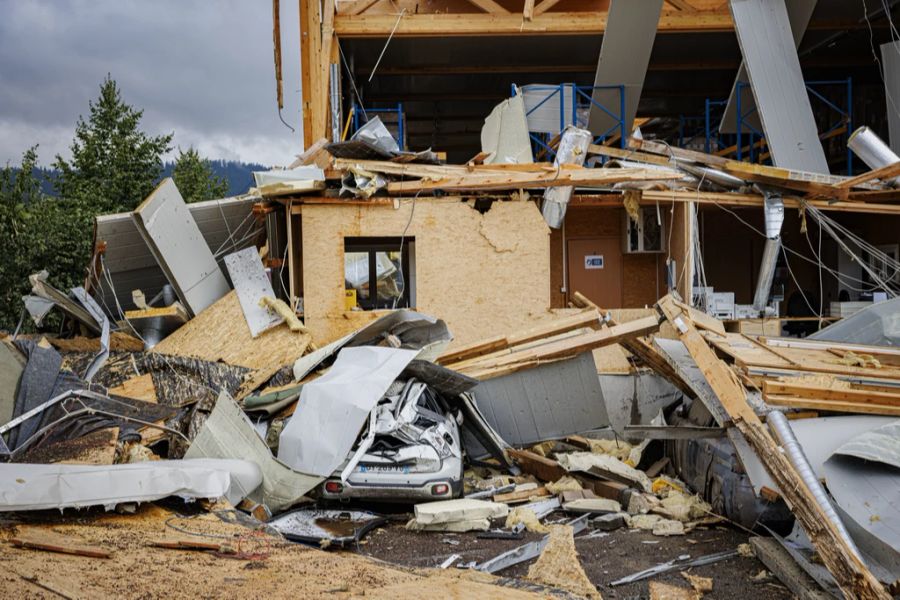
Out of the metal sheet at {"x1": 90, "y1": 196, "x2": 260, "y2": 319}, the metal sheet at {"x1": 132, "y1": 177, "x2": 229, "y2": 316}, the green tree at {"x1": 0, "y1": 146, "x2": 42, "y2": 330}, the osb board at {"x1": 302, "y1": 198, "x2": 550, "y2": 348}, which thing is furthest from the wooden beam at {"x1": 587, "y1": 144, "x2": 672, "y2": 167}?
the green tree at {"x1": 0, "y1": 146, "x2": 42, "y2": 330}

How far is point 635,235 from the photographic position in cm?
1775

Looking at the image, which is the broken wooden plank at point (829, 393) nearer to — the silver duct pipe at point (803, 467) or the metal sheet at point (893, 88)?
the silver duct pipe at point (803, 467)

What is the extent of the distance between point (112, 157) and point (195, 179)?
5.31m

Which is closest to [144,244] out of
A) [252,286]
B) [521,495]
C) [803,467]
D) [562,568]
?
[252,286]

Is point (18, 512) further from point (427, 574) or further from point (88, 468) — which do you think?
point (427, 574)

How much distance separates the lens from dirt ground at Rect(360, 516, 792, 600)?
6.96m

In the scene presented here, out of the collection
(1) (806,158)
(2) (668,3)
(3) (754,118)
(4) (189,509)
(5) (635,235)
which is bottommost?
(4) (189,509)

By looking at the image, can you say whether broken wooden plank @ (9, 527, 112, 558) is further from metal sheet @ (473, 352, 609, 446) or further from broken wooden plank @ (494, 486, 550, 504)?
metal sheet @ (473, 352, 609, 446)

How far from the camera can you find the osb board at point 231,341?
1414 cm

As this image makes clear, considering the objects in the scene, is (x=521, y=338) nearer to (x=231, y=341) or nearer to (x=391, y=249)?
(x=391, y=249)

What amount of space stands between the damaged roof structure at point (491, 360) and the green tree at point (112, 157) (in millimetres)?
9040

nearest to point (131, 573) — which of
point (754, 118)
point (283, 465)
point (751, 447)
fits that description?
point (283, 465)

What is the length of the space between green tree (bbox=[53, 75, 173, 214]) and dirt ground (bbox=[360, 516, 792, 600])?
22343 millimetres

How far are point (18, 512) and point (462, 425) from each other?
6296 millimetres
